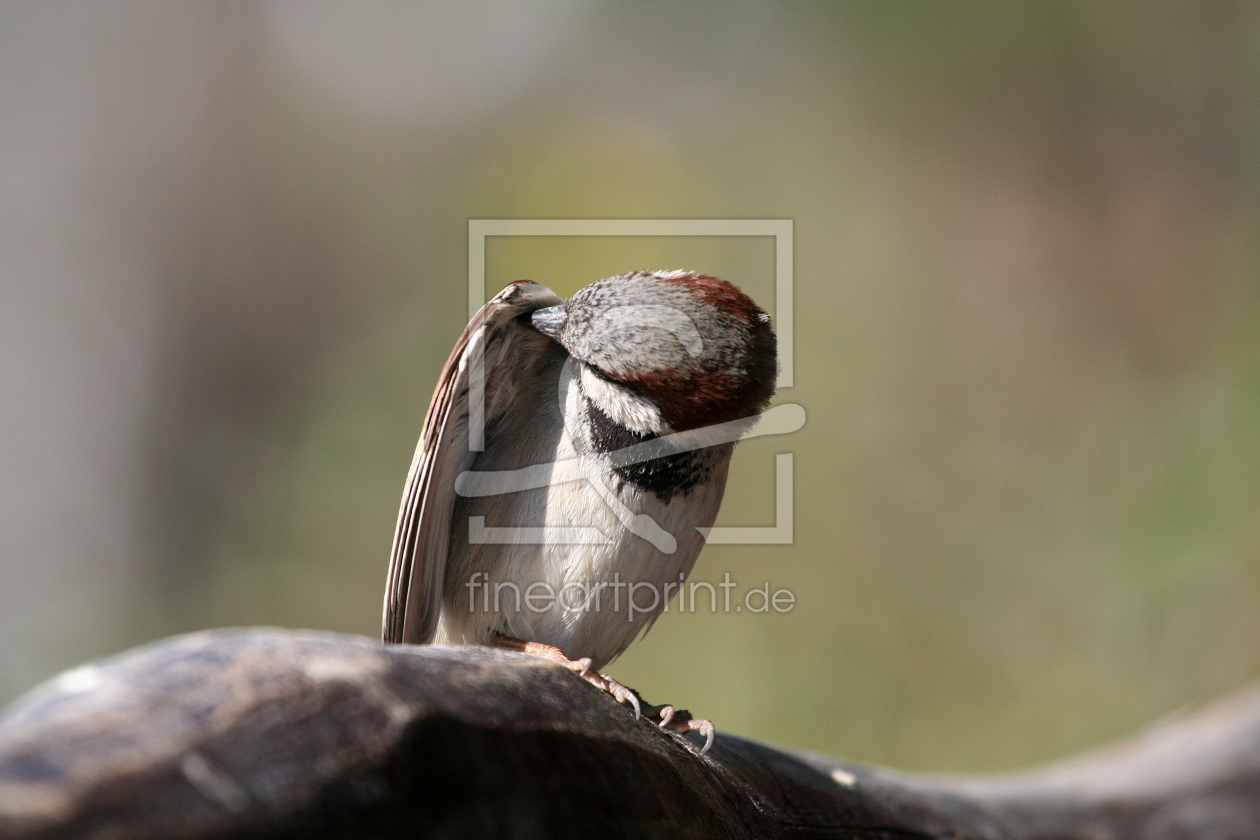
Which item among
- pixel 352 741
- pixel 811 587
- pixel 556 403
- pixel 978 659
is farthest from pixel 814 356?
pixel 352 741

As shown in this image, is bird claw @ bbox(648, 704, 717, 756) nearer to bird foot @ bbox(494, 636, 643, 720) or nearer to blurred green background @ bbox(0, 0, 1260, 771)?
bird foot @ bbox(494, 636, 643, 720)

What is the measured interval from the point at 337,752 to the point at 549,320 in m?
1.12

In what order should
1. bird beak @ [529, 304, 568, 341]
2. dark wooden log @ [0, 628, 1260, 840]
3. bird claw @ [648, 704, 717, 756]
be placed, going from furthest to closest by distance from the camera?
bird beak @ [529, 304, 568, 341]
bird claw @ [648, 704, 717, 756]
dark wooden log @ [0, 628, 1260, 840]

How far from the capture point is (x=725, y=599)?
477 centimetres

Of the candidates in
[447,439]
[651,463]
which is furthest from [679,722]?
[447,439]

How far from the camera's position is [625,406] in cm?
177

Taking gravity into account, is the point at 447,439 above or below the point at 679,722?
above

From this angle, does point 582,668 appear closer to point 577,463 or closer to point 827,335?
point 577,463

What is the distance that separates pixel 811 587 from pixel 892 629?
44 cm

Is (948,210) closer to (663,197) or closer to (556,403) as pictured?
(663,197)

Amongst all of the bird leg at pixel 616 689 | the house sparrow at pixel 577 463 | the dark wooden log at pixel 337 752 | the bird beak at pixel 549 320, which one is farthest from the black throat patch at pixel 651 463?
the dark wooden log at pixel 337 752

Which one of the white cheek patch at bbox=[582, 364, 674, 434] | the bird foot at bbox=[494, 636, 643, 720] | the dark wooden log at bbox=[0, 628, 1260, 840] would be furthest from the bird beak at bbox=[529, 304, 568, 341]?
the dark wooden log at bbox=[0, 628, 1260, 840]

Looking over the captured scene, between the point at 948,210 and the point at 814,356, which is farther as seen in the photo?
the point at 948,210

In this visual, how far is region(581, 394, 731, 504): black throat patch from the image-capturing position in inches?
69.3
